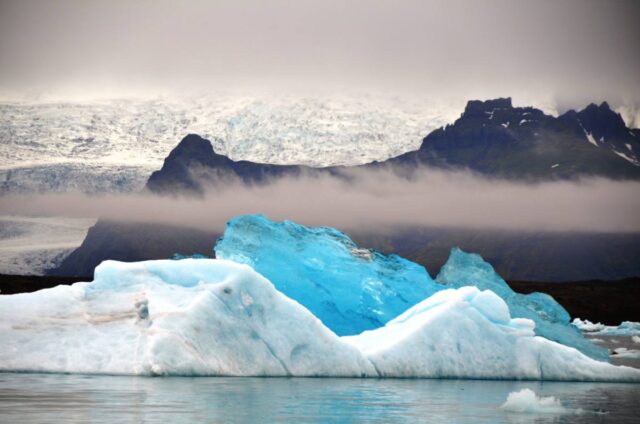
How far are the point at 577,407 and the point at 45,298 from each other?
15830mm

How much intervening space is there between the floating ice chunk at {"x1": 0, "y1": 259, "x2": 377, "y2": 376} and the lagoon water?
2.17ft

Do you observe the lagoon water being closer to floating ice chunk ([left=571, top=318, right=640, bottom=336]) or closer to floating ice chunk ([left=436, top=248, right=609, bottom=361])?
floating ice chunk ([left=436, top=248, right=609, bottom=361])

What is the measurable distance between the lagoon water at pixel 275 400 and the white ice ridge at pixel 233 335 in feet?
2.51

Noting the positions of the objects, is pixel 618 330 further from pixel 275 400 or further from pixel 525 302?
pixel 275 400

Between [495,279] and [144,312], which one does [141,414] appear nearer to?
[144,312]

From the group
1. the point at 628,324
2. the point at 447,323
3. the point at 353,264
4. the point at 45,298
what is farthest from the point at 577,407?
the point at 628,324

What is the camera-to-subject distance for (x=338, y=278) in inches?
1628

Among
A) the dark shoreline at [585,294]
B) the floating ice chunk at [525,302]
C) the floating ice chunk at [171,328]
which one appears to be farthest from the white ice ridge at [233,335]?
the dark shoreline at [585,294]

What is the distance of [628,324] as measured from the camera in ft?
333

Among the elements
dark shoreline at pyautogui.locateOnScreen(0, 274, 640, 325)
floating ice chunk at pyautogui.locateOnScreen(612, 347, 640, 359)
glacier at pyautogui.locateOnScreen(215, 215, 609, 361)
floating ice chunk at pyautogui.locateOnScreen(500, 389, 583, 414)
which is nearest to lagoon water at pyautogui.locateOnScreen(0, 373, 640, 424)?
floating ice chunk at pyautogui.locateOnScreen(500, 389, 583, 414)

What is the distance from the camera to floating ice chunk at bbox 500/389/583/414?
915 inches

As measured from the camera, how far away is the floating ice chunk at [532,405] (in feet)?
76.3

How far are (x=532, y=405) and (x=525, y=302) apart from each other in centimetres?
1965

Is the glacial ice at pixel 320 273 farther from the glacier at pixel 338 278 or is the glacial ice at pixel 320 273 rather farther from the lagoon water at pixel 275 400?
the lagoon water at pixel 275 400
